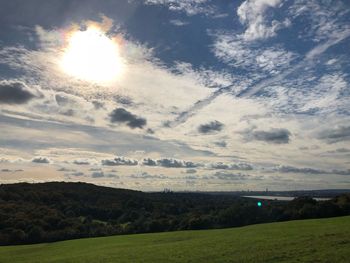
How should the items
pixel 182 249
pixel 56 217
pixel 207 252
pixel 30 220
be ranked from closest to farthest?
1. pixel 207 252
2. pixel 182 249
3. pixel 30 220
4. pixel 56 217

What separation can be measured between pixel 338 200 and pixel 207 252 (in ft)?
252

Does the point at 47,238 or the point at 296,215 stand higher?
the point at 296,215

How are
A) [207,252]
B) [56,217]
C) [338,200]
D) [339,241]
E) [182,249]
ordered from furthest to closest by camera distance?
[56,217], [338,200], [182,249], [207,252], [339,241]

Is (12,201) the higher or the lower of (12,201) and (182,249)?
the higher

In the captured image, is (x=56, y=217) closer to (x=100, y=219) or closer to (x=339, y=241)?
(x=100, y=219)

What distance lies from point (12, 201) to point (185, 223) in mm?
100536

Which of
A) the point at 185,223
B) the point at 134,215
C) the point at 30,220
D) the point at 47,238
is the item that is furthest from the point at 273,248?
the point at 134,215

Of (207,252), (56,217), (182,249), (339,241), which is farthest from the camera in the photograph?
(56,217)

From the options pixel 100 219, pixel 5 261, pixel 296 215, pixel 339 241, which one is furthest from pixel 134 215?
pixel 339 241

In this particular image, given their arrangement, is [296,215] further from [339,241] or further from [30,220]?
[30,220]

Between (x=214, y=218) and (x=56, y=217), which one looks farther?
(x=56, y=217)

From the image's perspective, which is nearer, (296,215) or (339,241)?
(339,241)

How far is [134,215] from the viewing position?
162 m

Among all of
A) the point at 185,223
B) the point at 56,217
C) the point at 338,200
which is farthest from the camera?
the point at 56,217
